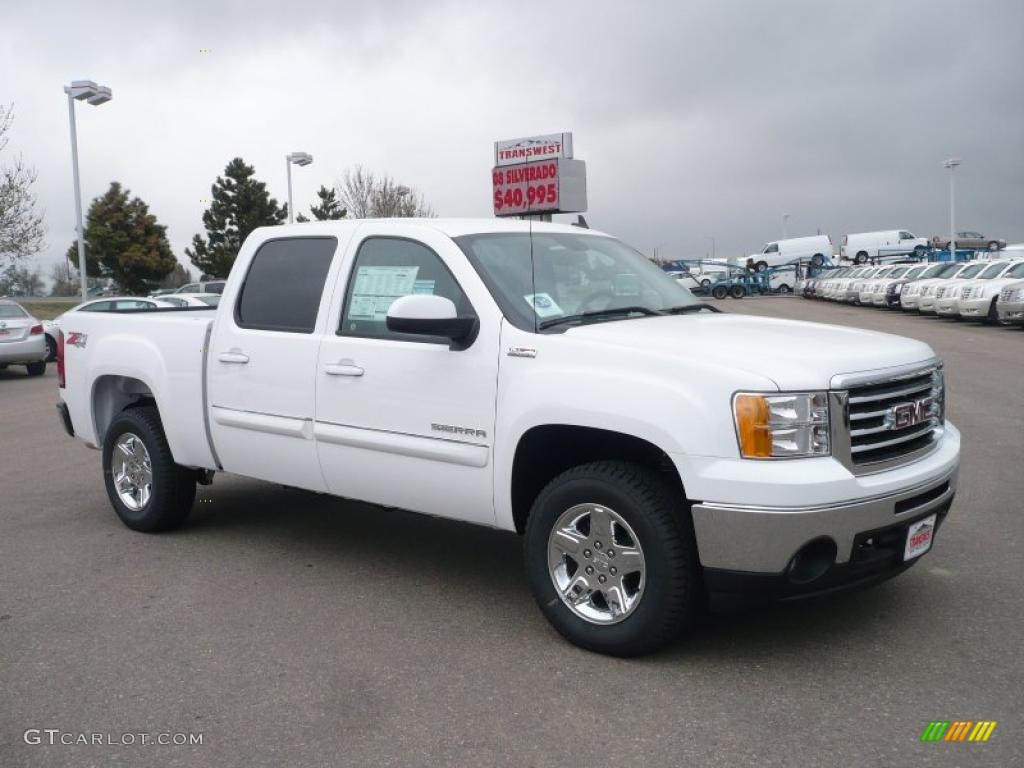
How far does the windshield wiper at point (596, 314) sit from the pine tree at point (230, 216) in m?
52.1

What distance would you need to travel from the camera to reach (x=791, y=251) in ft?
210

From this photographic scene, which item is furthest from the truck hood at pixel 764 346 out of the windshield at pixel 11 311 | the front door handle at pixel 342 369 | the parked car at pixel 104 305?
the windshield at pixel 11 311

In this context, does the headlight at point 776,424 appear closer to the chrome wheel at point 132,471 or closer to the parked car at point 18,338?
the chrome wheel at point 132,471

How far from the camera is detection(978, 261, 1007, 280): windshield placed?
90.9 ft

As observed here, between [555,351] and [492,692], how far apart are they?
1.44 metres

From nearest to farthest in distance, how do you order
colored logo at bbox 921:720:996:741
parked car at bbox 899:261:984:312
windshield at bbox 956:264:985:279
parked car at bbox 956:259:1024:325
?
colored logo at bbox 921:720:996:741 < parked car at bbox 956:259:1024:325 < windshield at bbox 956:264:985:279 < parked car at bbox 899:261:984:312

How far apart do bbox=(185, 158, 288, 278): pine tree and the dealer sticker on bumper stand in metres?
53.2

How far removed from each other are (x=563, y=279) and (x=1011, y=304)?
2270 cm

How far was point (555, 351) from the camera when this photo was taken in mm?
4387

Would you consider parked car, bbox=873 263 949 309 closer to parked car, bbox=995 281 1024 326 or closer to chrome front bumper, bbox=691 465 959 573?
parked car, bbox=995 281 1024 326

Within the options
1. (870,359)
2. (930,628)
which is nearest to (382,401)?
(870,359)

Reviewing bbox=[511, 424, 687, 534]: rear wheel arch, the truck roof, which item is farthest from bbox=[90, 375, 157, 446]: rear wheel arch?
bbox=[511, 424, 687, 534]: rear wheel arch

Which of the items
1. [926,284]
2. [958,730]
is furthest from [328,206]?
[958,730]

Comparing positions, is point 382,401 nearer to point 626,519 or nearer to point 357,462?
point 357,462
